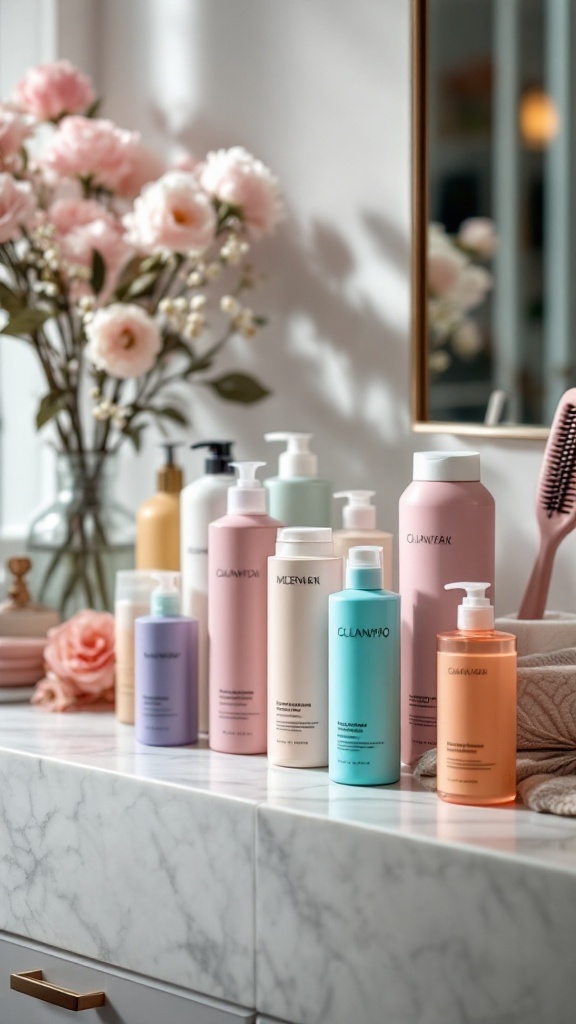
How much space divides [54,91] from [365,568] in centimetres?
79

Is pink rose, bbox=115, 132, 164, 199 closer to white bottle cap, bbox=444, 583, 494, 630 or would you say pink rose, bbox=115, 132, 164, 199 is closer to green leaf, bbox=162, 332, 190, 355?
green leaf, bbox=162, 332, 190, 355

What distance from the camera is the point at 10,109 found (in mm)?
1473

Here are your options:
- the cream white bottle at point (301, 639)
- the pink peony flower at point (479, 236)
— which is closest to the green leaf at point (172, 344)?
the pink peony flower at point (479, 236)

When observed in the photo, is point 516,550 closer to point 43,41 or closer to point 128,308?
point 128,308

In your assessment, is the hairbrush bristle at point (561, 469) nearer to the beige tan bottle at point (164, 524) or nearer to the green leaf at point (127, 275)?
the beige tan bottle at point (164, 524)

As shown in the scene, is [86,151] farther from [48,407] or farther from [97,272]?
[48,407]

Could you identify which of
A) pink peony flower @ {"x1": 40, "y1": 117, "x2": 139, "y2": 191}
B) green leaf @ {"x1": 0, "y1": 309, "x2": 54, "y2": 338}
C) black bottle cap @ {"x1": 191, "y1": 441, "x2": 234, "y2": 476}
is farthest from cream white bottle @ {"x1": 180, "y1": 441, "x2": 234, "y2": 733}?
pink peony flower @ {"x1": 40, "y1": 117, "x2": 139, "y2": 191}

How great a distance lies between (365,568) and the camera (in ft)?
3.28

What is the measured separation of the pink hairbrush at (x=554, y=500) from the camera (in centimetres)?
109

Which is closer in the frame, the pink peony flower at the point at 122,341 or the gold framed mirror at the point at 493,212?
the gold framed mirror at the point at 493,212

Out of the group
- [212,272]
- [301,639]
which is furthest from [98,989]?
[212,272]

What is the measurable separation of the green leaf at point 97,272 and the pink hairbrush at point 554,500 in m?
0.56

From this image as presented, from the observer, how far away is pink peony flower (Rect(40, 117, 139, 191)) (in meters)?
1.44

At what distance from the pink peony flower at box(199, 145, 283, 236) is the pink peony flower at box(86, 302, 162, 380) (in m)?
0.16
